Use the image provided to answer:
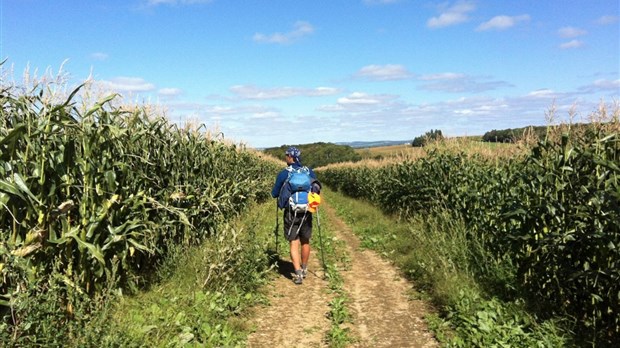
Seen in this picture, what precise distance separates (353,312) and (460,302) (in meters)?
1.43

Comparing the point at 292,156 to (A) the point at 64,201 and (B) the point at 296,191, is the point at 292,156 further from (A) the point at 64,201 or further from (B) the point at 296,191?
(A) the point at 64,201

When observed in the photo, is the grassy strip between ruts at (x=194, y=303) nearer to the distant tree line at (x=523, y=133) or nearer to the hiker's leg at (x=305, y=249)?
the hiker's leg at (x=305, y=249)

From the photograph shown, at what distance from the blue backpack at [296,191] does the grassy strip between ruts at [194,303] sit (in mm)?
984

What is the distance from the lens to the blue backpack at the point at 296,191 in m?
7.27

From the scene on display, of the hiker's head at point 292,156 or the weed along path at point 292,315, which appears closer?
the weed along path at point 292,315

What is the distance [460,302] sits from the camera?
5281 mm


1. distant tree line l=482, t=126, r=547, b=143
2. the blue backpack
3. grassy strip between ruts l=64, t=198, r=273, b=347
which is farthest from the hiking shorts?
distant tree line l=482, t=126, r=547, b=143

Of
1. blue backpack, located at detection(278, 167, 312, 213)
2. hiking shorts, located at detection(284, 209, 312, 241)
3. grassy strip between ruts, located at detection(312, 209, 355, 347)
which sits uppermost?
blue backpack, located at detection(278, 167, 312, 213)

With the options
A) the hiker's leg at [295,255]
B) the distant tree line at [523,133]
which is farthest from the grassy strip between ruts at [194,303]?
the distant tree line at [523,133]

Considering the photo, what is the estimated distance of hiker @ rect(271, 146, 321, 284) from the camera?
23.8 feet

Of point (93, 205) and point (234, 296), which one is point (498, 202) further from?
point (93, 205)

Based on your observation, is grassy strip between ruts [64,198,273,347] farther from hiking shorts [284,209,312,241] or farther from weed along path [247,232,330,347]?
hiking shorts [284,209,312,241]

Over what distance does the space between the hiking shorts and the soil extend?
80 cm

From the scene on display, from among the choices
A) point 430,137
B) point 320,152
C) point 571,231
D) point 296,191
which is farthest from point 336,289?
point 320,152
